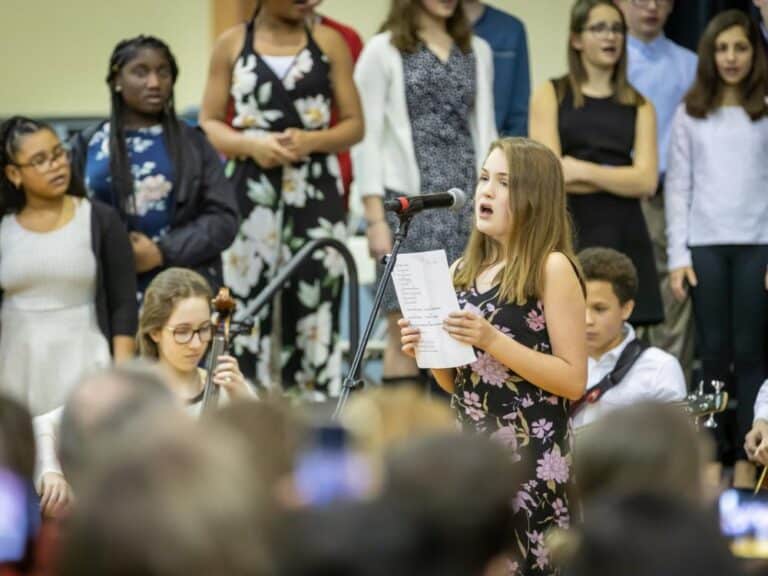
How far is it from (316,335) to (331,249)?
1.01 feet

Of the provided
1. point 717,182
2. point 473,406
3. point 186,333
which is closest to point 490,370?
point 473,406

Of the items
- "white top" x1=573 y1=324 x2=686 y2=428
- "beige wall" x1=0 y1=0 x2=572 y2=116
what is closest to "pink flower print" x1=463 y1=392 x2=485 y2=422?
"white top" x1=573 y1=324 x2=686 y2=428

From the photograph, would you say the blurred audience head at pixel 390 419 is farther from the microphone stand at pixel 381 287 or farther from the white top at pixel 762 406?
the white top at pixel 762 406

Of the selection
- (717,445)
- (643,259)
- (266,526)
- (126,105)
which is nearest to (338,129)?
(126,105)

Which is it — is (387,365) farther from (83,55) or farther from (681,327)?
(83,55)

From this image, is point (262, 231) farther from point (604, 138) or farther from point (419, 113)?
point (604, 138)

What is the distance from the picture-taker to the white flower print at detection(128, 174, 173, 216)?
5.48 meters

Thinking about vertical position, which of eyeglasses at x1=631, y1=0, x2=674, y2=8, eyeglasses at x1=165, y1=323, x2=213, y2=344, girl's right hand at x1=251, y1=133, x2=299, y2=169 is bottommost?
eyeglasses at x1=165, y1=323, x2=213, y2=344

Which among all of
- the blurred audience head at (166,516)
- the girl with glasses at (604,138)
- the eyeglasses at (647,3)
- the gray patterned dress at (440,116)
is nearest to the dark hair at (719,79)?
the girl with glasses at (604,138)

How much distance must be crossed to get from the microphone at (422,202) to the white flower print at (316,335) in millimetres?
1822

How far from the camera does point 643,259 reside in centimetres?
577

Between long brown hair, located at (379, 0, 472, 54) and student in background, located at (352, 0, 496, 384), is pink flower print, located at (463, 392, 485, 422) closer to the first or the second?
student in background, located at (352, 0, 496, 384)

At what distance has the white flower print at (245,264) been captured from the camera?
5.80m

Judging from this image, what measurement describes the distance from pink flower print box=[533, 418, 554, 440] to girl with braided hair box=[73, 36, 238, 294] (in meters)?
1.77
